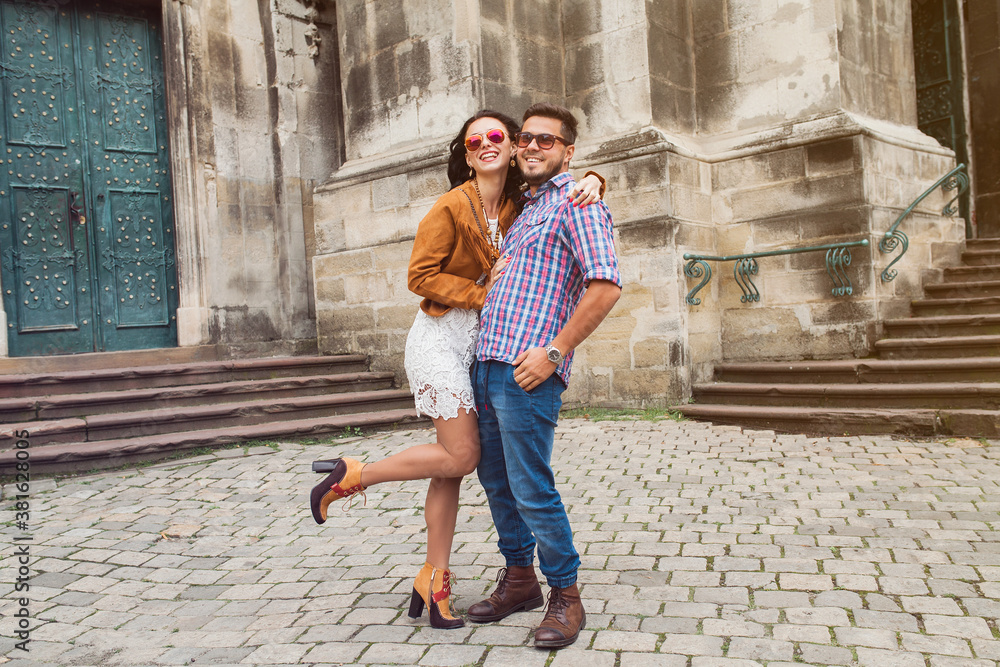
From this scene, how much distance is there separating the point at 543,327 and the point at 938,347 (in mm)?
5153

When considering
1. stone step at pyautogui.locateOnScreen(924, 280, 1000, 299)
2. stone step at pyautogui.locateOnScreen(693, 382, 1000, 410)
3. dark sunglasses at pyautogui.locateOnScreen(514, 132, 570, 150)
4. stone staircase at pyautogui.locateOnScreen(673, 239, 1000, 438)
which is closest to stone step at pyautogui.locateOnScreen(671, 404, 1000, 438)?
stone staircase at pyautogui.locateOnScreen(673, 239, 1000, 438)

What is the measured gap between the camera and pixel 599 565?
3.39m

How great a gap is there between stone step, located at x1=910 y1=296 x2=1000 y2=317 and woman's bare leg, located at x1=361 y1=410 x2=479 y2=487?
5.92m

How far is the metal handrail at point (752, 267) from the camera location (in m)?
6.94

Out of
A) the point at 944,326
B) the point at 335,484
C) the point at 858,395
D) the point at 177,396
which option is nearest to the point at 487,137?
the point at 335,484

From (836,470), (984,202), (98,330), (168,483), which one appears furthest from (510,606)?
(984,202)

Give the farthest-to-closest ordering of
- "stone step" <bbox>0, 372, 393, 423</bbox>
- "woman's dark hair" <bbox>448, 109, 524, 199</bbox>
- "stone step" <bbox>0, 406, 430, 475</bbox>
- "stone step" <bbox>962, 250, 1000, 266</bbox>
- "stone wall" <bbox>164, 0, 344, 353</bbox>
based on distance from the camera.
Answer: "stone wall" <bbox>164, 0, 344, 353</bbox> < "stone step" <bbox>962, 250, 1000, 266</bbox> < "stone step" <bbox>0, 372, 393, 423</bbox> < "stone step" <bbox>0, 406, 430, 475</bbox> < "woman's dark hair" <bbox>448, 109, 524, 199</bbox>

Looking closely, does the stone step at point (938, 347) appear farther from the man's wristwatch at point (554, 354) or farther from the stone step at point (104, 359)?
the stone step at point (104, 359)

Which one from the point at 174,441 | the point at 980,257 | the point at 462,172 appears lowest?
the point at 174,441

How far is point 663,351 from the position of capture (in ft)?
23.2

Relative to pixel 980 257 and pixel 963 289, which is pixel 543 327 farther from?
pixel 980 257

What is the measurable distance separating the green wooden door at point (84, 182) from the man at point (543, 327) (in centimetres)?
687

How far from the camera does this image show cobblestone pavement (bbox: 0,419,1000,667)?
2615mm

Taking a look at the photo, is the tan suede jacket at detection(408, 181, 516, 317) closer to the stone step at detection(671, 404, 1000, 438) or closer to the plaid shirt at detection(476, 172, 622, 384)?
the plaid shirt at detection(476, 172, 622, 384)
